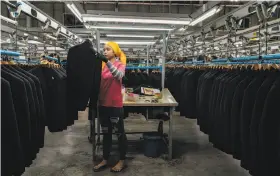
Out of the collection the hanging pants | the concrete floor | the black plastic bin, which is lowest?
the concrete floor

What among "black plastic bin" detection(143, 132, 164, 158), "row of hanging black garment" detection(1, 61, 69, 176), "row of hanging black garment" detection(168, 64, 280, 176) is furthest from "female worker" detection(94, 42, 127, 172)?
"row of hanging black garment" detection(168, 64, 280, 176)

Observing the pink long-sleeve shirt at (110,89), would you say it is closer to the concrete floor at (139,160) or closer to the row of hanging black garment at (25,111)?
the row of hanging black garment at (25,111)

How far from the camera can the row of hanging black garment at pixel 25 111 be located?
5.96 ft

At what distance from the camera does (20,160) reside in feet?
6.24

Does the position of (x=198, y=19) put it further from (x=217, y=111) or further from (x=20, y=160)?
(x=20, y=160)

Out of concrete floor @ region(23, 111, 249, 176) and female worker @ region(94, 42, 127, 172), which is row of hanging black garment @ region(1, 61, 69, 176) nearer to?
female worker @ region(94, 42, 127, 172)

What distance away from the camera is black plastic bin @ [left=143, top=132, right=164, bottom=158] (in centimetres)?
428

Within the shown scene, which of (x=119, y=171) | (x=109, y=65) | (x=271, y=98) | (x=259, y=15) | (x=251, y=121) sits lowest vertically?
(x=119, y=171)

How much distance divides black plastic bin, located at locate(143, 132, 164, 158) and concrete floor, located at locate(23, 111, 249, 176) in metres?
0.10

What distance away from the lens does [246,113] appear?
7.45ft

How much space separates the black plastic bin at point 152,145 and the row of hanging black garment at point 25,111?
138cm

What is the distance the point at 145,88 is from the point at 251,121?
265cm

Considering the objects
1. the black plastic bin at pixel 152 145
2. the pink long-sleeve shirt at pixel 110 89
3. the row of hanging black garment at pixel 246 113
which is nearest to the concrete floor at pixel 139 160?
the black plastic bin at pixel 152 145

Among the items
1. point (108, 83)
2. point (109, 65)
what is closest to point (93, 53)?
point (109, 65)
